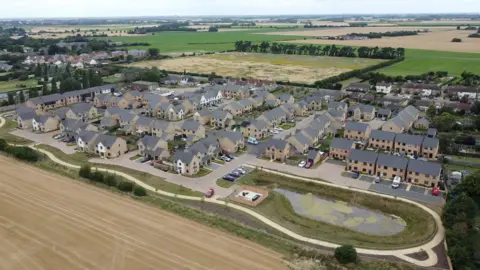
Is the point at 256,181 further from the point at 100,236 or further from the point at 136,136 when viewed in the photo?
the point at 136,136

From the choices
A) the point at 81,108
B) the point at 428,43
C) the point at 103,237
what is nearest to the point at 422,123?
the point at 103,237

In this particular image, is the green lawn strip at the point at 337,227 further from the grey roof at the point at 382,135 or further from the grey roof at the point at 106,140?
the grey roof at the point at 106,140

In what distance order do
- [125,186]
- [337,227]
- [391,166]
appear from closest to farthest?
[337,227]
[125,186]
[391,166]

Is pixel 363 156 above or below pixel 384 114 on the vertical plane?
above

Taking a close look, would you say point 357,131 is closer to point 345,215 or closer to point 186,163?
point 345,215

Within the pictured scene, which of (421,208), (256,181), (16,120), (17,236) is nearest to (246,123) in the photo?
(256,181)

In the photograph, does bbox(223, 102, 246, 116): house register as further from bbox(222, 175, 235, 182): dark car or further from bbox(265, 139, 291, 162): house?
bbox(222, 175, 235, 182): dark car

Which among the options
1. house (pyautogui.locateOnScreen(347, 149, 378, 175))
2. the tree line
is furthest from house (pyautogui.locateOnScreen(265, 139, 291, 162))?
the tree line
